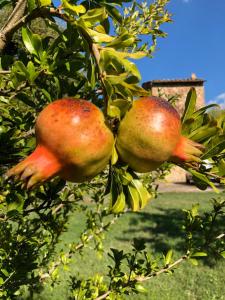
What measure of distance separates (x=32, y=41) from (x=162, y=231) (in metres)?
7.28

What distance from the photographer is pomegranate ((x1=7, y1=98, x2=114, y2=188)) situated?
0.63 m

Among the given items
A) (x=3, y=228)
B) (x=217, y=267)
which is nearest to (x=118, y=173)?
(x=3, y=228)

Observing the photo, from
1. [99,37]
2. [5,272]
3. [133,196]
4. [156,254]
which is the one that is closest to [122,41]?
[99,37]

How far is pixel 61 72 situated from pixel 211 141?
1.36 ft

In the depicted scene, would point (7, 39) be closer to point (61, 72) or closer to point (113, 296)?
point (61, 72)

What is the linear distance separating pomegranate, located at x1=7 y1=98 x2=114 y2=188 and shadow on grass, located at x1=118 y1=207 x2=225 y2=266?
17.8 feet

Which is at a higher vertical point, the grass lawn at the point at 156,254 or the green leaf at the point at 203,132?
the green leaf at the point at 203,132

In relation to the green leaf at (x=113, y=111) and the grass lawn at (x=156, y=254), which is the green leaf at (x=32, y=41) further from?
the grass lawn at (x=156, y=254)

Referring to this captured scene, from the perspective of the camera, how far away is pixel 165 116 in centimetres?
69

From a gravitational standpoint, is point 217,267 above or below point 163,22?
below

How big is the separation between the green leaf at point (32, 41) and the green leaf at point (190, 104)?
0.37 meters

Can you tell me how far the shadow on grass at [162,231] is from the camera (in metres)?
6.71

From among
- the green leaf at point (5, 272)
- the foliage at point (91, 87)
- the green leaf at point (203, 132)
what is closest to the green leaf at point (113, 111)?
the foliage at point (91, 87)

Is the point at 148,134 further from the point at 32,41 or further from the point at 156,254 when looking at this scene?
the point at 156,254
